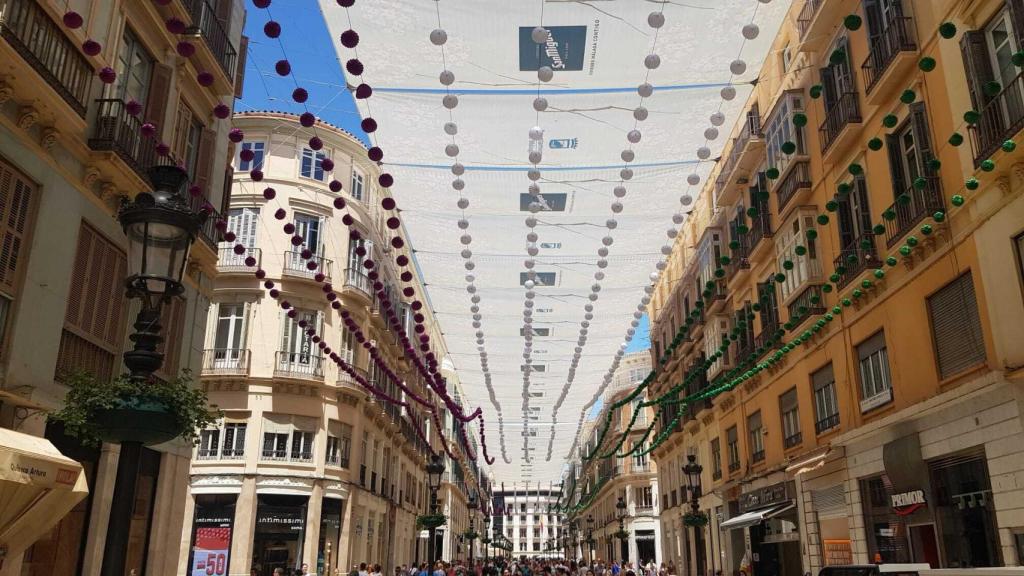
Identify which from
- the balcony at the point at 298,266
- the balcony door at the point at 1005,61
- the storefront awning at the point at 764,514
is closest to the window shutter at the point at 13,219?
the balcony door at the point at 1005,61

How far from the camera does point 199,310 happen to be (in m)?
15.1

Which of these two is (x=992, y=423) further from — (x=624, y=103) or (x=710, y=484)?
(x=710, y=484)

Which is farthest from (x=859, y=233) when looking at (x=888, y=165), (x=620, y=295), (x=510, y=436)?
(x=510, y=436)

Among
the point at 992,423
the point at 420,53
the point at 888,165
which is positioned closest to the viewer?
the point at 992,423

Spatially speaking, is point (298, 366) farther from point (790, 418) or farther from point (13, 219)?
point (13, 219)

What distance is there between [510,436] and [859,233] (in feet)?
132

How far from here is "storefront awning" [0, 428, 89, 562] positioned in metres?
5.73

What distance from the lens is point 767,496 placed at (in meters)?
21.2

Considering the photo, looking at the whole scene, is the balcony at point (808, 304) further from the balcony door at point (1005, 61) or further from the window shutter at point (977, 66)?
the balcony door at point (1005, 61)

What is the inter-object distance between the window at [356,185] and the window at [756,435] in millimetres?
16706

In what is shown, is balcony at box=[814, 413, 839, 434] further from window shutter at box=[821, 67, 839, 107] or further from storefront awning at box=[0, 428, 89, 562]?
storefront awning at box=[0, 428, 89, 562]

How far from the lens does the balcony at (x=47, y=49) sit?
906 cm

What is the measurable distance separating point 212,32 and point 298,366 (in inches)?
580

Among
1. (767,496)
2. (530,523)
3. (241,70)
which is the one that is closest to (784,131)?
(767,496)
